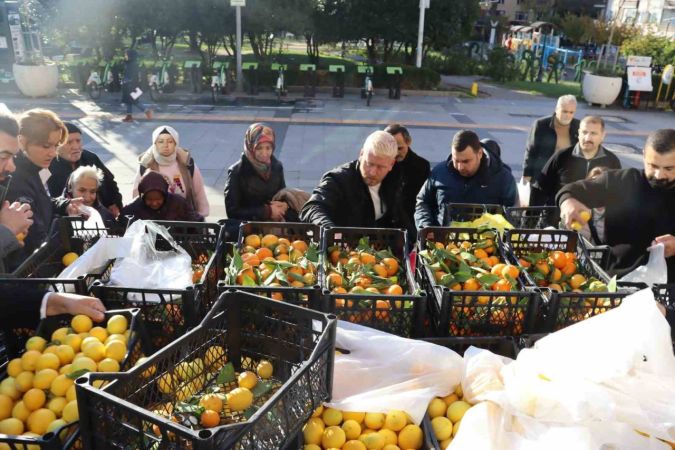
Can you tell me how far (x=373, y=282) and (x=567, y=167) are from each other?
2888 mm

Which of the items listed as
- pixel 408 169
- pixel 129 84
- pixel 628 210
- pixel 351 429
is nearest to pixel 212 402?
pixel 351 429

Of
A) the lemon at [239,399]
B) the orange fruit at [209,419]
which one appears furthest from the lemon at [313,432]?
the orange fruit at [209,419]

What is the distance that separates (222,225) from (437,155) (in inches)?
291

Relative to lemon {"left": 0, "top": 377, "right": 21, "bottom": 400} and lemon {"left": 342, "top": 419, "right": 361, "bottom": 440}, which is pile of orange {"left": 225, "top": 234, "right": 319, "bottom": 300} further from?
lemon {"left": 0, "top": 377, "right": 21, "bottom": 400}

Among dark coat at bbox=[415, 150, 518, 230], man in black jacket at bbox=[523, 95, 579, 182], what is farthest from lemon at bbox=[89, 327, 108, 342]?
man in black jacket at bbox=[523, 95, 579, 182]

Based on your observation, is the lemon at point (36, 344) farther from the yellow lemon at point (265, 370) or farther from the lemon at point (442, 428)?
the lemon at point (442, 428)

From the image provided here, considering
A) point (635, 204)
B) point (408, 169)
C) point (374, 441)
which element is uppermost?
point (635, 204)

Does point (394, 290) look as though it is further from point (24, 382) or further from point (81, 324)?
point (24, 382)

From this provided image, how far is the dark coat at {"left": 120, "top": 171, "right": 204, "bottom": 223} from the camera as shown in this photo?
3871 mm

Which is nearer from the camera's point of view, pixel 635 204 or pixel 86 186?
pixel 635 204

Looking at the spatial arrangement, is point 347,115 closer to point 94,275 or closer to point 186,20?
point 186,20

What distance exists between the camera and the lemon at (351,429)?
2.03 meters

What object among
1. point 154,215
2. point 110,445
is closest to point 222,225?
point 154,215

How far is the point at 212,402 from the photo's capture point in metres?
1.83
